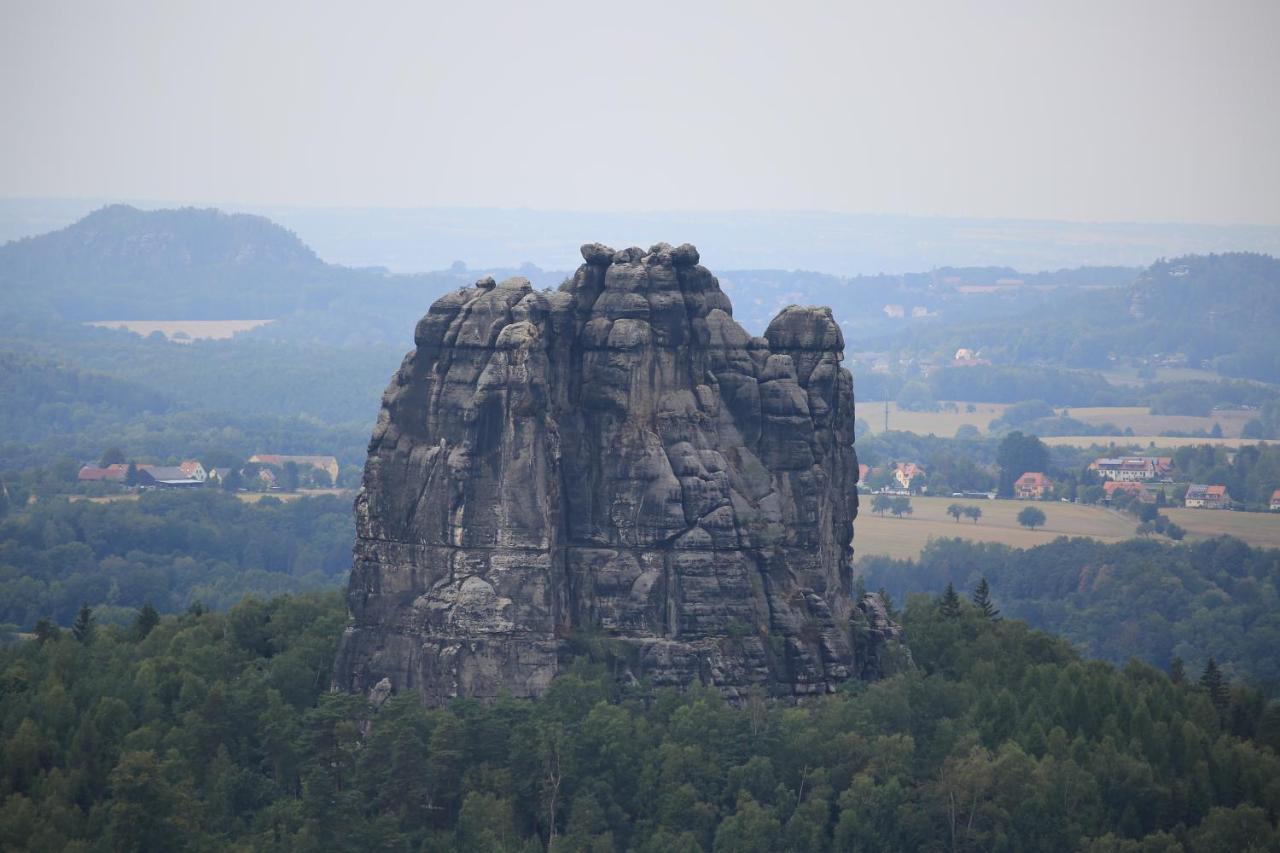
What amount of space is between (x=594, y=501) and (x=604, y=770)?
9056 millimetres

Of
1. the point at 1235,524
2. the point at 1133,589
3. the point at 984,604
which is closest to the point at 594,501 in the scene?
the point at 984,604

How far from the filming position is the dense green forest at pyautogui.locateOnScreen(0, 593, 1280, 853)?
8638 cm

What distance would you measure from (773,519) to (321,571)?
76.9m

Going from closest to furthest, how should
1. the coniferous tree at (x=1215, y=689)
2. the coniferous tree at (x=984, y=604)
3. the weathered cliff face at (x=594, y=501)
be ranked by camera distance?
the weathered cliff face at (x=594, y=501) < the coniferous tree at (x=1215, y=689) < the coniferous tree at (x=984, y=604)

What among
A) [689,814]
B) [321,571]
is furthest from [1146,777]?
[321,571]

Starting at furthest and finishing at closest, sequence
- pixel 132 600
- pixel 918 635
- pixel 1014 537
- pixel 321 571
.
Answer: pixel 1014 537, pixel 321 571, pixel 132 600, pixel 918 635

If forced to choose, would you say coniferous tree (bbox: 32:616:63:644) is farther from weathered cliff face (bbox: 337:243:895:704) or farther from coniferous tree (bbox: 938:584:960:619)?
coniferous tree (bbox: 938:584:960:619)

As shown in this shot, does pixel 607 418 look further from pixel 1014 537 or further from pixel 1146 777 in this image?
pixel 1014 537

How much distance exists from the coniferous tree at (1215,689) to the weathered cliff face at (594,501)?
Result: 40.3 ft

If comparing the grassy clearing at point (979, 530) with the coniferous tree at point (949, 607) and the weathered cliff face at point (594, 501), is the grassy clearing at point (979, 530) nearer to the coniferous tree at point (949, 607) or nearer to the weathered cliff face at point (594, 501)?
the coniferous tree at point (949, 607)

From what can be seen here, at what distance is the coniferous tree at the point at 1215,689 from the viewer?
100688 millimetres

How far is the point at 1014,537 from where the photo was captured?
184 metres

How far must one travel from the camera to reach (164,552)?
168 metres

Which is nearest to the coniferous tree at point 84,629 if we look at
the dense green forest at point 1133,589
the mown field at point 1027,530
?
the dense green forest at point 1133,589
